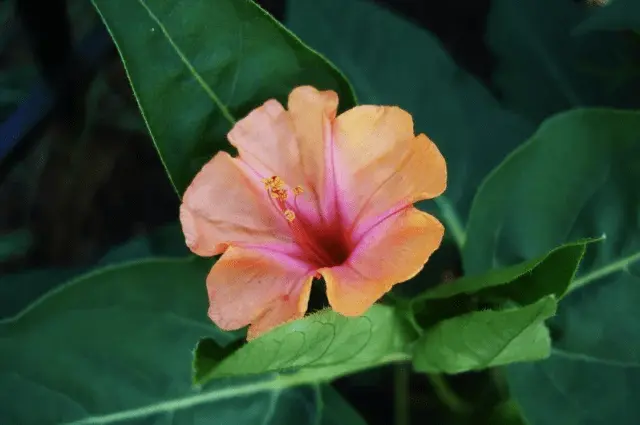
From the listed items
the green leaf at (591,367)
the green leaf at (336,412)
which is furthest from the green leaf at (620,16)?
the green leaf at (336,412)

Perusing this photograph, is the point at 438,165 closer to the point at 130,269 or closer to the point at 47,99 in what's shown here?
the point at 130,269

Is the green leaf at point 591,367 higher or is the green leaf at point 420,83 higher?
the green leaf at point 420,83

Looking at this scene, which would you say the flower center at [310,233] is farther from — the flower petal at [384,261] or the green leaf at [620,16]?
the green leaf at [620,16]

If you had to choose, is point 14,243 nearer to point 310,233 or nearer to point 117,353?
point 117,353

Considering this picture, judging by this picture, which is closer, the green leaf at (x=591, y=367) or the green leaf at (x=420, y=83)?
the green leaf at (x=591, y=367)

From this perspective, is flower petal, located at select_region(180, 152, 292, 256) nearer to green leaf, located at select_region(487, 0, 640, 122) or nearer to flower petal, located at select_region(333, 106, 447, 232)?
flower petal, located at select_region(333, 106, 447, 232)

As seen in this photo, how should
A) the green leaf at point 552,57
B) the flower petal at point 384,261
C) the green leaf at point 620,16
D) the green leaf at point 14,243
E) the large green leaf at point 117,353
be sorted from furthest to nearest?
the green leaf at point 14,243, the green leaf at point 552,57, the green leaf at point 620,16, the large green leaf at point 117,353, the flower petal at point 384,261

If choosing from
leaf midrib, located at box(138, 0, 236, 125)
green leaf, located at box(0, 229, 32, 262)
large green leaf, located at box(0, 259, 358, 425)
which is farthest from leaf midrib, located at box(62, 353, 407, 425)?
green leaf, located at box(0, 229, 32, 262)
